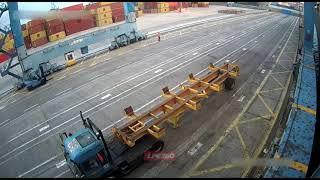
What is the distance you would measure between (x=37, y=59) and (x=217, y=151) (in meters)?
21.7

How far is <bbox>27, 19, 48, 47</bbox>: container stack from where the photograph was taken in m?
43.2

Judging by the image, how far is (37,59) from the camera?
28.9m

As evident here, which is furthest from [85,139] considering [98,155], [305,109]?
[305,109]

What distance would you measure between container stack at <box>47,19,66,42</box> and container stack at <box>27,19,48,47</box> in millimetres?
767

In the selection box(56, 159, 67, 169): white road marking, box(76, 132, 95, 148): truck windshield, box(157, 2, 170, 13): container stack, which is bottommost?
box(56, 159, 67, 169): white road marking

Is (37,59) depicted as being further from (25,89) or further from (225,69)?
(225,69)

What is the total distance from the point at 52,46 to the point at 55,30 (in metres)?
15.2

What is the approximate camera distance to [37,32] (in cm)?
4366

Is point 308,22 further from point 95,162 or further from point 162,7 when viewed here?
point 162,7

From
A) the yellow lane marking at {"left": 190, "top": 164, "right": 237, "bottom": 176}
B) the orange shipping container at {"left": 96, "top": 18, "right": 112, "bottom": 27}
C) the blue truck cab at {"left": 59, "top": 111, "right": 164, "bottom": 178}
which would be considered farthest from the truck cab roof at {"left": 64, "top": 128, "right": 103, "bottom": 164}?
the orange shipping container at {"left": 96, "top": 18, "right": 112, "bottom": 27}

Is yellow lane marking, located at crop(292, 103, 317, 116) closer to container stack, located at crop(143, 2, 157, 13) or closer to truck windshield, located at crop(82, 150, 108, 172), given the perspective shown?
truck windshield, located at crop(82, 150, 108, 172)

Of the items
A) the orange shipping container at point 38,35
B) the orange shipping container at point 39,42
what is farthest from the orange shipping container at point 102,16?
the orange shipping container at point 39,42
